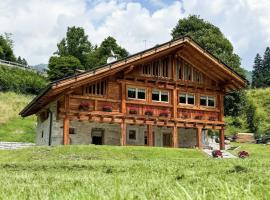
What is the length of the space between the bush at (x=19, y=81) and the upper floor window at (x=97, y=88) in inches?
1269

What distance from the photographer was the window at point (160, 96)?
34656 millimetres

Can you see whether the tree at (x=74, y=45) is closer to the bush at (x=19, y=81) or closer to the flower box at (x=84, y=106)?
the bush at (x=19, y=81)

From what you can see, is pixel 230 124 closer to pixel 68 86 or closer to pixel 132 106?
pixel 132 106

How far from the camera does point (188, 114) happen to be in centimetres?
3559

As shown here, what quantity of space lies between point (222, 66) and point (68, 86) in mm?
13728

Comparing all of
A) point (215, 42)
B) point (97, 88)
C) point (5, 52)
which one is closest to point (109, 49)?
point (5, 52)

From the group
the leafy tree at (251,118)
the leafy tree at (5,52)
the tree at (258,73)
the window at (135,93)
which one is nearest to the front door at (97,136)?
the window at (135,93)

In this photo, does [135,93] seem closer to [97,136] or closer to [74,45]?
[97,136]

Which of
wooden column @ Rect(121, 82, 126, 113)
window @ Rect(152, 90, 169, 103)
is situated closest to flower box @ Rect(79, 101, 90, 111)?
wooden column @ Rect(121, 82, 126, 113)

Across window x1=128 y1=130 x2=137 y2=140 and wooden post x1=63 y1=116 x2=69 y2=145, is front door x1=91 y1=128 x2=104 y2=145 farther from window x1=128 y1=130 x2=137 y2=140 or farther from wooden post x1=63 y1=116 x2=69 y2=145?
wooden post x1=63 y1=116 x2=69 y2=145

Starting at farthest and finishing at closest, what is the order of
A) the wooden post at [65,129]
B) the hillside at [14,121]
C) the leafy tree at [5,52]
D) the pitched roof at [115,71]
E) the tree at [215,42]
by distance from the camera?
1. the leafy tree at [5,52]
2. the tree at [215,42]
3. the hillside at [14,121]
4. the wooden post at [65,129]
5. the pitched roof at [115,71]

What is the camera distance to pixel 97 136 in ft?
112

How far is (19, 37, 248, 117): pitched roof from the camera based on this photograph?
29188 mm

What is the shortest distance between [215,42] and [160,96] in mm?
28364
